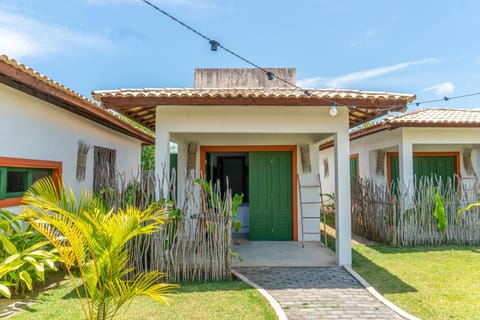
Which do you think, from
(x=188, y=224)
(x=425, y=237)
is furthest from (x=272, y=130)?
(x=425, y=237)

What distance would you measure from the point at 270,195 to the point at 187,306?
16.4 ft

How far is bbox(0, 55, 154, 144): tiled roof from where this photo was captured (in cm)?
459

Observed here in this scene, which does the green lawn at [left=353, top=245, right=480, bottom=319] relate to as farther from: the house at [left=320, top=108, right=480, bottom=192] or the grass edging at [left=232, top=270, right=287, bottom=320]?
the house at [left=320, top=108, right=480, bottom=192]

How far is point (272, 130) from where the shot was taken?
6.34 m

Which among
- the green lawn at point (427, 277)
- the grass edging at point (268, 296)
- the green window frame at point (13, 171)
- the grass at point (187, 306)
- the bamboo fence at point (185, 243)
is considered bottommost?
the green lawn at point (427, 277)

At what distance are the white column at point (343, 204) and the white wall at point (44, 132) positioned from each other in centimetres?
430

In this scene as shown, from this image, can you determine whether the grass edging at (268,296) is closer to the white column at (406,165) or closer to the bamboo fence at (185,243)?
the bamboo fence at (185,243)

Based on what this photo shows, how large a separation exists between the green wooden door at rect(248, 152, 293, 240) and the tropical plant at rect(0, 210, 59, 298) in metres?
5.35

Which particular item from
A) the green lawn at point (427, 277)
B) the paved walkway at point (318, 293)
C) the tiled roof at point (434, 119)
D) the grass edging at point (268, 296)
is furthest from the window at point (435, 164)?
the grass edging at point (268, 296)

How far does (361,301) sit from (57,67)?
61.0ft

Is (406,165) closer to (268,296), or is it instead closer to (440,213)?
(440,213)

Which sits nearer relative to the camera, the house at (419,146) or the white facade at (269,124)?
the white facade at (269,124)

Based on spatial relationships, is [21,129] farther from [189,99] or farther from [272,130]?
[272,130]

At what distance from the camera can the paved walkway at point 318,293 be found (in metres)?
4.25
